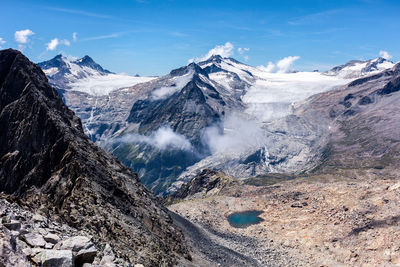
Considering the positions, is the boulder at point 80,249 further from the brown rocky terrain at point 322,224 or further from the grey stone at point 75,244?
the brown rocky terrain at point 322,224

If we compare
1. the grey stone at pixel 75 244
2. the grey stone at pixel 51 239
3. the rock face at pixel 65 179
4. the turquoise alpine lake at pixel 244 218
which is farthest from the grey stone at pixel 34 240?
the turquoise alpine lake at pixel 244 218

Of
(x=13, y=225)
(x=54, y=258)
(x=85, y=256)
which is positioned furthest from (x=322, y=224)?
(x=13, y=225)

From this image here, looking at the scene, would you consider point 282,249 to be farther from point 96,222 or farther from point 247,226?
point 96,222

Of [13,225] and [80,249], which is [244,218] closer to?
[80,249]

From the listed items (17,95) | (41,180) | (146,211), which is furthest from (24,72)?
(146,211)

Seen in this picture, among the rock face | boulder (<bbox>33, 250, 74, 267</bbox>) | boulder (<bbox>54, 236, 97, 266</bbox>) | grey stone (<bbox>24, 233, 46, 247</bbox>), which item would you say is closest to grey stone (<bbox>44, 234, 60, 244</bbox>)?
boulder (<bbox>54, 236, 97, 266</bbox>)

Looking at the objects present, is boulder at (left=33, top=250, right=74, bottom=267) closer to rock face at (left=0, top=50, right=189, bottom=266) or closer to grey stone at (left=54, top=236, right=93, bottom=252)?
grey stone at (left=54, top=236, right=93, bottom=252)
